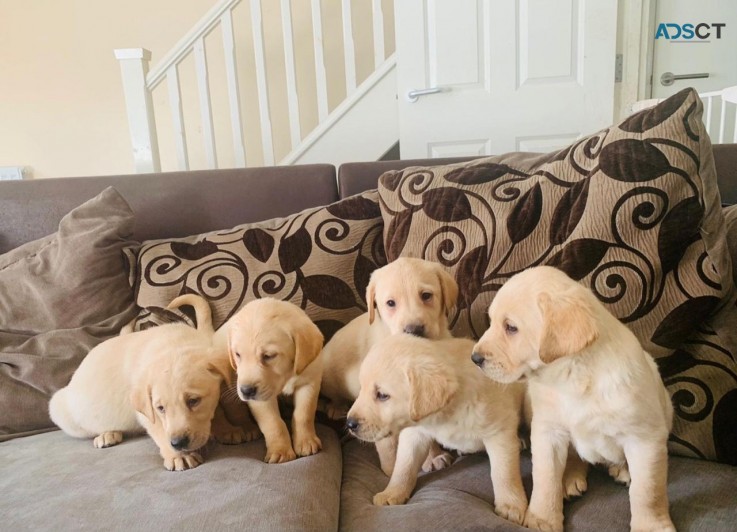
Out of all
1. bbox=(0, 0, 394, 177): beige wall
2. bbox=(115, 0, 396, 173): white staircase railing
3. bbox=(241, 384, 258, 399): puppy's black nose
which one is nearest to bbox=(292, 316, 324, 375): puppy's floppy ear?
bbox=(241, 384, 258, 399): puppy's black nose

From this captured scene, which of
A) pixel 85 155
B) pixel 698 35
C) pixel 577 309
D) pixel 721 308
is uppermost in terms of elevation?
pixel 698 35

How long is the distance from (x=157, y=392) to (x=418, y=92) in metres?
2.41

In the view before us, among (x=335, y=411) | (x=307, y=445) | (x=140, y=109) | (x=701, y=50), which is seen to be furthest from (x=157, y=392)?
(x=701, y=50)

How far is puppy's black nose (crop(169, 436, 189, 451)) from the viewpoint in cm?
126

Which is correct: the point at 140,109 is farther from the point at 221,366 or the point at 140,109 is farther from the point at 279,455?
the point at 279,455

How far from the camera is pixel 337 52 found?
13.0ft

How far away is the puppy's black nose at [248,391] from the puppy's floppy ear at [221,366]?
4.4 inches

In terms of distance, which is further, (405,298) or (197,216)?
(197,216)

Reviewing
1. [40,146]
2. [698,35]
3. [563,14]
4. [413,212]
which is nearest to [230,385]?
[413,212]

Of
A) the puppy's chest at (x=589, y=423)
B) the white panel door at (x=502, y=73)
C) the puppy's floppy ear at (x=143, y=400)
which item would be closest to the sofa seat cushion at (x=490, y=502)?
the puppy's chest at (x=589, y=423)

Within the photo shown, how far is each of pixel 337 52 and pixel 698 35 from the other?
2.50m

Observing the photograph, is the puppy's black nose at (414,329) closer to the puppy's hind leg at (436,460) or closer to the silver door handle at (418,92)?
the puppy's hind leg at (436,460)

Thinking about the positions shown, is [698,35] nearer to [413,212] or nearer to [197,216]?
[413,212]

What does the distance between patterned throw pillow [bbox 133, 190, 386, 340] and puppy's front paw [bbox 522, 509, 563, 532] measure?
0.84 meters
